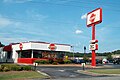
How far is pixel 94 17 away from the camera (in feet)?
155

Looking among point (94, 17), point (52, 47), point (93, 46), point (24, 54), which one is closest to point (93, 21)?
point (94, 17)

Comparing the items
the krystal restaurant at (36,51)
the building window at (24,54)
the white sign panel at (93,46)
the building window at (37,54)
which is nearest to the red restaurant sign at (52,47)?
the krystal restaurant at (36,51)

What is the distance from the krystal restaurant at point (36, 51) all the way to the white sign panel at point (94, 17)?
10.7m

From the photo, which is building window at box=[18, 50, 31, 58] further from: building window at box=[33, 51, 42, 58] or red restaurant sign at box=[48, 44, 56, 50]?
red restaurant sign at box=[48, 44, 56, 50]

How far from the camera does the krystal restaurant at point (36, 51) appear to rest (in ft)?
177

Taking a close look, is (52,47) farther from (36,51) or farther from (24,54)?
(24,54)

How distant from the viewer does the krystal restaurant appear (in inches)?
2130

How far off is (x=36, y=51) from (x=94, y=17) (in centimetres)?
1545

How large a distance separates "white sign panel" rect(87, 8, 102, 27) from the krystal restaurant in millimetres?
10707

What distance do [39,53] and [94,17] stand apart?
15.3 meters

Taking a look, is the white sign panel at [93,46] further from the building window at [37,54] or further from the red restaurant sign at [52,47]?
the building window at [37,54]

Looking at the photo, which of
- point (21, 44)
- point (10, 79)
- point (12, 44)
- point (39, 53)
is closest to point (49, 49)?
point (39, 53)

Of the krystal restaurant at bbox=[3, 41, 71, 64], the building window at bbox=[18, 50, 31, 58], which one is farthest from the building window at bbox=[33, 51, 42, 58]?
the building window at bbox=[18, 50, 31, 58]

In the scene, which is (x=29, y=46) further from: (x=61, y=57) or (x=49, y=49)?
(x=61, y=57)
